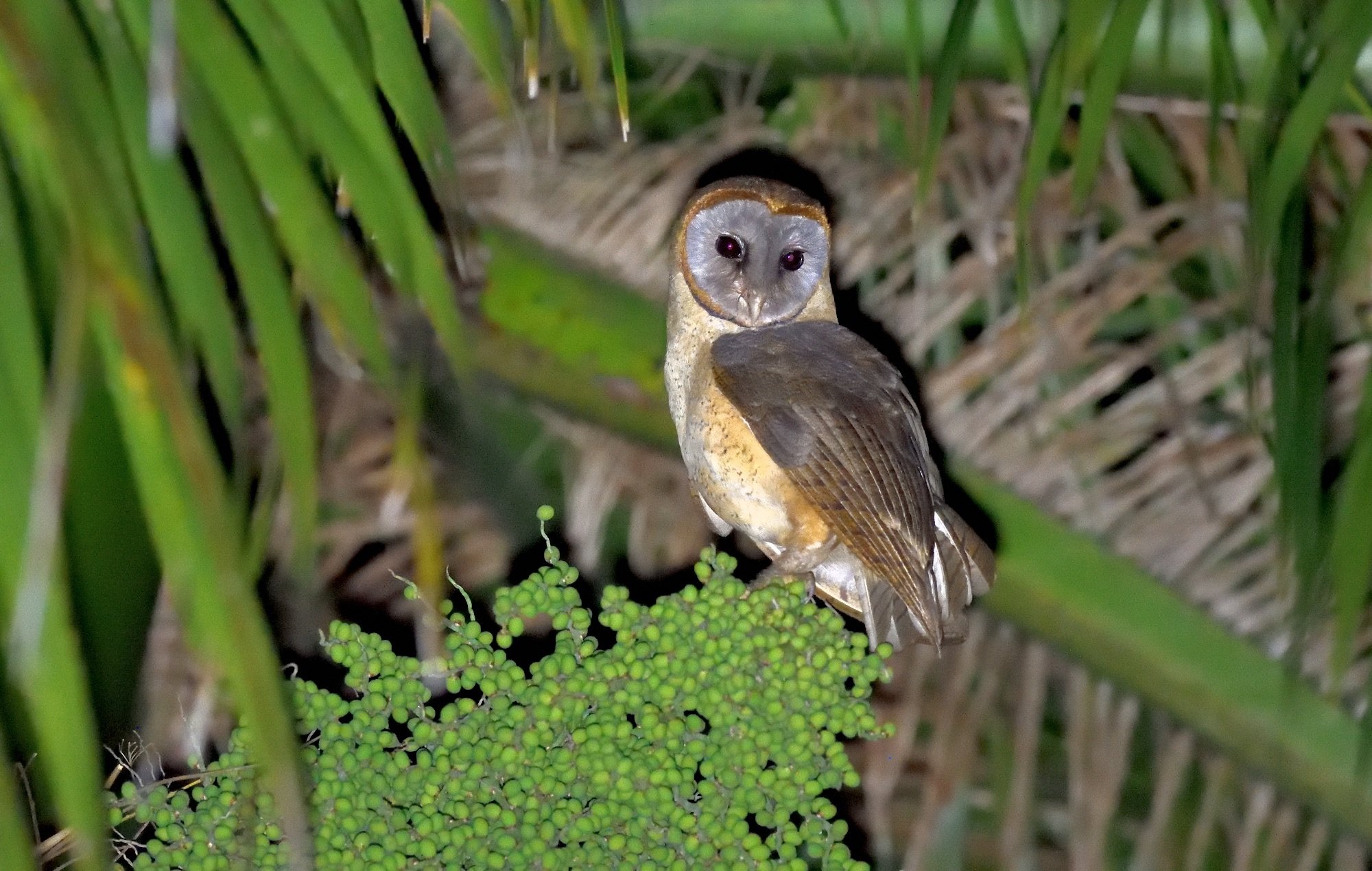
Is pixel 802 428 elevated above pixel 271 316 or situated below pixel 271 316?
below

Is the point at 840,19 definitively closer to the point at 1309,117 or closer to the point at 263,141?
the point at 1309,117

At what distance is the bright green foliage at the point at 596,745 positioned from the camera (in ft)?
2.71

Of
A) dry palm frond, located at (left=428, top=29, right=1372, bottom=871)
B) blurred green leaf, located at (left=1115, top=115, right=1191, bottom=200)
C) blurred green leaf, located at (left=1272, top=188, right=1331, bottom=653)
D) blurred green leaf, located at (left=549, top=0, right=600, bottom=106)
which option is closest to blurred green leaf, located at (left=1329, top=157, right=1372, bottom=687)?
blurred green leaf, located at (left=1272, top=188, right=1331, bottom=653)

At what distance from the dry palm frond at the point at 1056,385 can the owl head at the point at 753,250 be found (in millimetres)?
242

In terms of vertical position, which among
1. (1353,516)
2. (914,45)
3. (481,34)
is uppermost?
(481,34)

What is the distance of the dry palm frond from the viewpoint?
1.21m

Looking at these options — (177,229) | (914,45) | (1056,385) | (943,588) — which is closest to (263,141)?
(177,229)

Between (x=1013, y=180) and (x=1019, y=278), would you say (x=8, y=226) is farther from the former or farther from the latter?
(x=1013, y=180)

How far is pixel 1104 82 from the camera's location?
100 centimetres

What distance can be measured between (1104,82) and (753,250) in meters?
0.31

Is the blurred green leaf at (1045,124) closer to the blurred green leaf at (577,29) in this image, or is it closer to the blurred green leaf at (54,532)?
the blurred green leaf at (577,29)

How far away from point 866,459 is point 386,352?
0.38 m

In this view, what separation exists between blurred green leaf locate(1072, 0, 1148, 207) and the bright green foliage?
0.49 metres

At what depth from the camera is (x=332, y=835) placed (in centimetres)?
82
